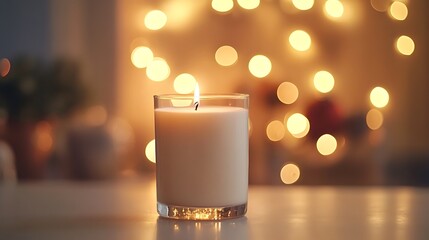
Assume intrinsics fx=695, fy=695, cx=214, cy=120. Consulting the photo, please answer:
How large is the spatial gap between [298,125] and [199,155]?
1.90m

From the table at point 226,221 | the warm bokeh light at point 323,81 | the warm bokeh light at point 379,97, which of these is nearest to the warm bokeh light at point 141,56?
the warm bokeh light at point 323,81

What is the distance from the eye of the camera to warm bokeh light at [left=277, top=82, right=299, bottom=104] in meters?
2.52

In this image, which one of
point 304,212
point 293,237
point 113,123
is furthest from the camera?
point 113,123

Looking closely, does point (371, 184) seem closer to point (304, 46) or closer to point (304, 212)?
point (304, 46)

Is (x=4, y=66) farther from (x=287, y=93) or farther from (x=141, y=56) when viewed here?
(x=287, y=93)

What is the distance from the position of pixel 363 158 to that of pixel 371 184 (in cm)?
10

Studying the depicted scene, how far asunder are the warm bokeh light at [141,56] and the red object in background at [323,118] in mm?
628

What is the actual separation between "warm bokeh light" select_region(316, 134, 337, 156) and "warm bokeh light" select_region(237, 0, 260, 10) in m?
0.54

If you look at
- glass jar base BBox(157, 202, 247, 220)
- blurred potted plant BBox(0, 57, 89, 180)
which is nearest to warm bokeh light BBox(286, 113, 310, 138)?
blurred potted plant BBox(0, 57, 89, 180)

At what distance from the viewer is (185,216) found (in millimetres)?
655

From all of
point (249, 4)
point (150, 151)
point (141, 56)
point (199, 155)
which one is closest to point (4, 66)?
point (141, 56)

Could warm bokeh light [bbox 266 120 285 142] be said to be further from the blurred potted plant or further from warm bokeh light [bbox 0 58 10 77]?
warm bokeh light [bbox 0 58 10 77]

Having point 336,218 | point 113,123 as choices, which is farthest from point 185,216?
point 113,123

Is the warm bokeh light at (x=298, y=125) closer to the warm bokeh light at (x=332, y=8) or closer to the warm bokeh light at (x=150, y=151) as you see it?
the warm bokeh light at (x=332, y=8)
